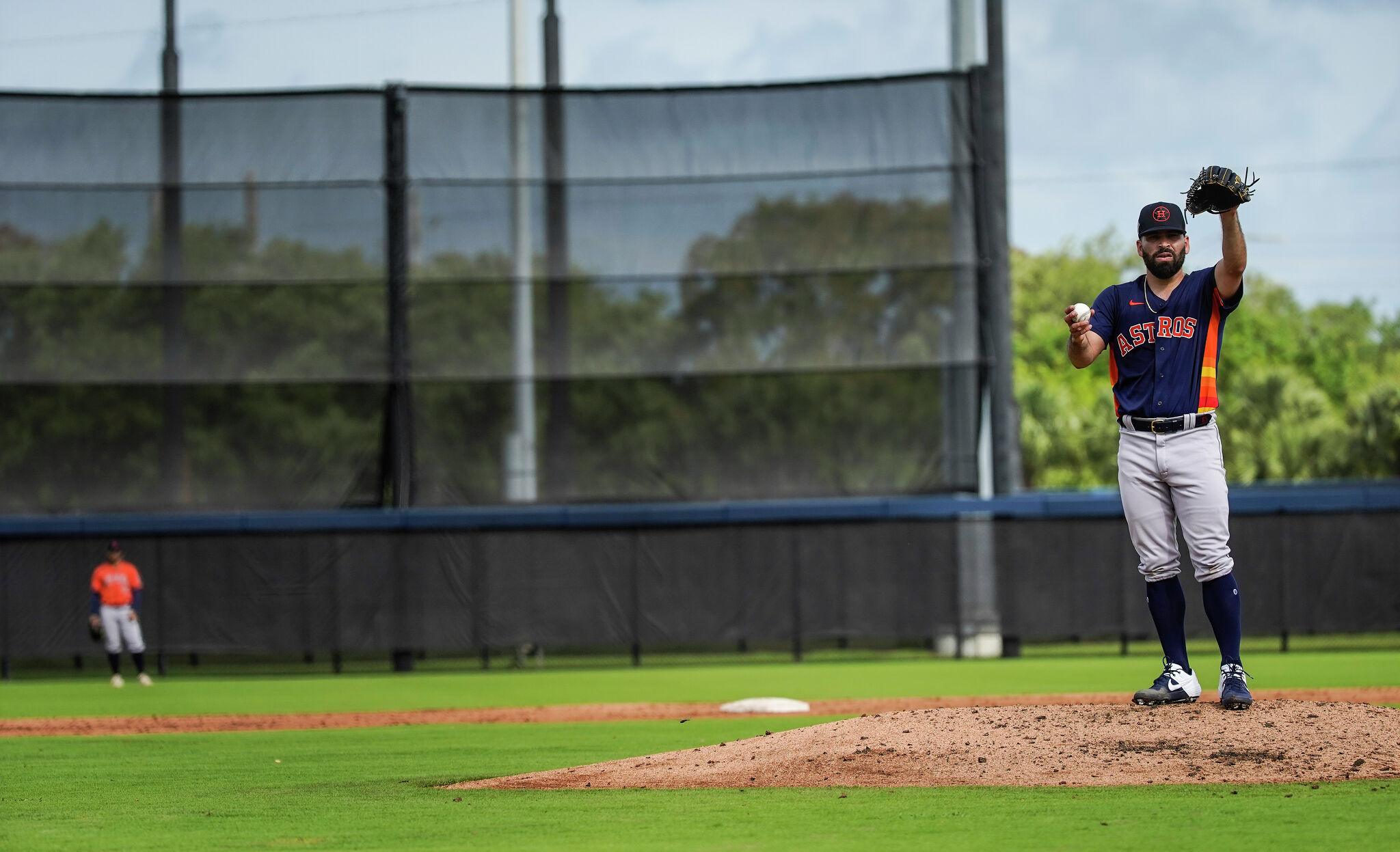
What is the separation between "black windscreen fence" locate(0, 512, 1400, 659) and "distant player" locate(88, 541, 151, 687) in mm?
1425

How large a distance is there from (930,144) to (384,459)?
8.45 metres

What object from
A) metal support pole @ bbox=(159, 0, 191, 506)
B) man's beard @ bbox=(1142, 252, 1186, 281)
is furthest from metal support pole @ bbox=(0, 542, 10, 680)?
man's beard @ bbox=(1142, 252, 1186, 281)

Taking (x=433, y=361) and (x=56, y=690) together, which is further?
(x=433, y=361)

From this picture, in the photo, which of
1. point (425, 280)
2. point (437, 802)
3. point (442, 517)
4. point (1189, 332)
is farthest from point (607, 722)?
point (425, 280)

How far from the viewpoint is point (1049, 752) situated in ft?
19.5

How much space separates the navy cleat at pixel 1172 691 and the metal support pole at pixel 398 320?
576 inches

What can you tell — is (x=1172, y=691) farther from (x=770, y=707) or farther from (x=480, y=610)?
(x=480, y=610)

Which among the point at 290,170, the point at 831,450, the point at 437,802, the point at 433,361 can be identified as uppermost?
the point at 290,170

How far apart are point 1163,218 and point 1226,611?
172 centimetres

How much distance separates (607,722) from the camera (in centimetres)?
1113

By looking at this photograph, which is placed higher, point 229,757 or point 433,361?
point 433,361

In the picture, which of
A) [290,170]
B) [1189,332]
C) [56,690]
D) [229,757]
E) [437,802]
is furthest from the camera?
[290,170]

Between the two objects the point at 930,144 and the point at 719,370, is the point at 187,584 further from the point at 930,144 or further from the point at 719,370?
the point at 930,144

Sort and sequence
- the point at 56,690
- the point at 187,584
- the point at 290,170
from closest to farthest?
the point at 56,690
the point at 187,584
the point at 290,170
